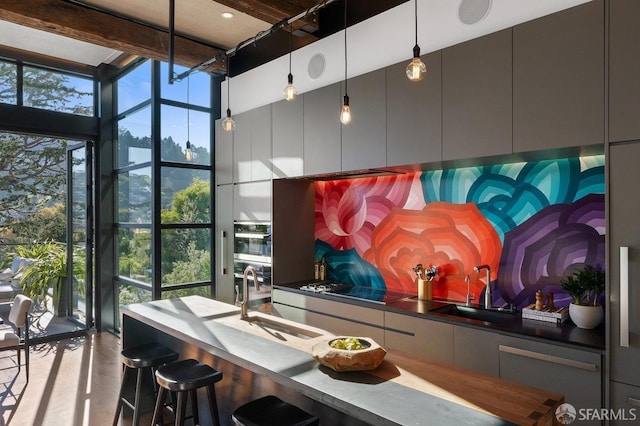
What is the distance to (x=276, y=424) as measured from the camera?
1.92 meters

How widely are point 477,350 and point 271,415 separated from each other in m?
1.45

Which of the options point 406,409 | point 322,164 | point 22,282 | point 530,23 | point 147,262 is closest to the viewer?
point 406,409

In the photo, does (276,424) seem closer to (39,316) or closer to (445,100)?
(445,100)

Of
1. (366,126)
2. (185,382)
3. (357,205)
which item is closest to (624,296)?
(366,126)

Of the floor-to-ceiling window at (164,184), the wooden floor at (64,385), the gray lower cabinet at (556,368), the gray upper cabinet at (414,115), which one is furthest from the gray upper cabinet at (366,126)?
the wooden floor at (64,385)

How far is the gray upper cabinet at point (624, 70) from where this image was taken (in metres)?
2.20

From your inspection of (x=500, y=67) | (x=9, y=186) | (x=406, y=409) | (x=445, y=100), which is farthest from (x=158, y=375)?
(x=9, y=186)

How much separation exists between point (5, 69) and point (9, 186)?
4.03 meters

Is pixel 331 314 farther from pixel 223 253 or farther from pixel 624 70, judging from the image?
pixel 624 70

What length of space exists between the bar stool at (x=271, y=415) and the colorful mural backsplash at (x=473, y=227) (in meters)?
1.95

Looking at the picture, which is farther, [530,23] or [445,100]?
A: [445,100]

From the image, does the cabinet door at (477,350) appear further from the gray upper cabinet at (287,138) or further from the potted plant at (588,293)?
the gray upper cabinet at (287,138)

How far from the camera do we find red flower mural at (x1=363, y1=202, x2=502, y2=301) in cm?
341

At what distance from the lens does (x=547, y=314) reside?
279 centimetres
